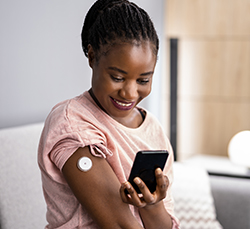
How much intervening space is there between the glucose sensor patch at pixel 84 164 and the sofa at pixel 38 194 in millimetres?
579

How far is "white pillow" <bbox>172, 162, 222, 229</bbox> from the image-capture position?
177 cm

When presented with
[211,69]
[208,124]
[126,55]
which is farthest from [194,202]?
[211,69]

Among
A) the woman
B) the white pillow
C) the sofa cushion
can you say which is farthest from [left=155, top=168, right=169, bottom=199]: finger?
the white pillow

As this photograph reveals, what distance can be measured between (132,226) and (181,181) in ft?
3.99

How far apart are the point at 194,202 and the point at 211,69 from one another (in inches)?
69.2

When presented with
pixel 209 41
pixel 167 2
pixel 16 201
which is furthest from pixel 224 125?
pixel 16 201

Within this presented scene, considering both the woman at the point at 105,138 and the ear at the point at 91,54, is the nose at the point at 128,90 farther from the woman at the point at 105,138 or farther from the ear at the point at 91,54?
the ear at the point at 91,54

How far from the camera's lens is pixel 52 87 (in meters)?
1.68

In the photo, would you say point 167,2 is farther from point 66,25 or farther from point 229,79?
point 66,25

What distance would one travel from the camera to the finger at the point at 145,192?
2.32ft

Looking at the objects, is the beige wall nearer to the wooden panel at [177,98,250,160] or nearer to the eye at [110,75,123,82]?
the wooden panel at [177,98,250,160]

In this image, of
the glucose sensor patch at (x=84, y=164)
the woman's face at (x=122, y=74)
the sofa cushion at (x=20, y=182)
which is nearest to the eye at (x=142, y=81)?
the woman's face at (x=122, y=74)

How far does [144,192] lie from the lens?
28.2 inches

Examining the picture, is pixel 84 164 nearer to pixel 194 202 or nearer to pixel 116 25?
pixel 116 25
